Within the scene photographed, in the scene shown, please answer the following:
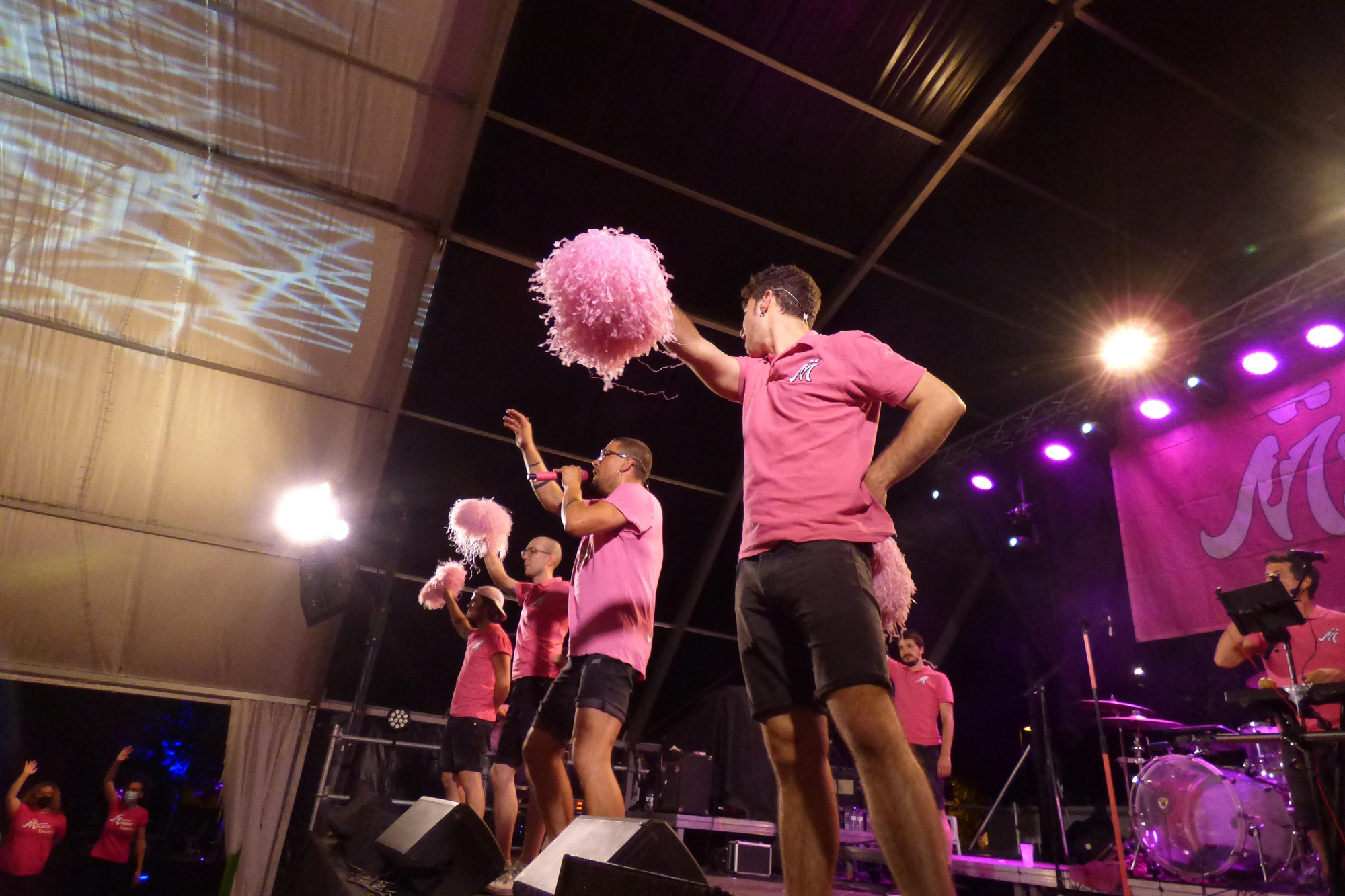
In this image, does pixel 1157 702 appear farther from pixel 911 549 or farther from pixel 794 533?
pixel 794 533

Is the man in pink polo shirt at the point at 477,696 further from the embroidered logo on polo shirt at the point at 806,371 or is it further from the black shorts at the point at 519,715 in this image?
the embroidered logo on polo shirt at the point at 806,371

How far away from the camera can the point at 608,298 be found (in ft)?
7.73

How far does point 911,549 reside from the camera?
33.0 ft

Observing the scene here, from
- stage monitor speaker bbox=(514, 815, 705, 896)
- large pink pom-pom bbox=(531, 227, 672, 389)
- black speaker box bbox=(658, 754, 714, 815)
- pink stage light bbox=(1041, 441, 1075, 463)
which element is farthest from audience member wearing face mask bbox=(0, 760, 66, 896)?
pink stage light bbox=(1041, 441, 1075, 463)

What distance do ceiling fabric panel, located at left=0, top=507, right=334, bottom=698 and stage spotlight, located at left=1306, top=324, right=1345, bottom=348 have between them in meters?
9.60

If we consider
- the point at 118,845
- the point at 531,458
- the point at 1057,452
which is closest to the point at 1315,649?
the point at 1057,452

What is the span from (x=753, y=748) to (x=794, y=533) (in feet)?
27.3

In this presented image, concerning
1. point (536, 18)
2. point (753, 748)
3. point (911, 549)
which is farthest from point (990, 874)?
point (536, 18)

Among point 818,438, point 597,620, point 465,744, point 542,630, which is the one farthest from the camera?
point 465,744

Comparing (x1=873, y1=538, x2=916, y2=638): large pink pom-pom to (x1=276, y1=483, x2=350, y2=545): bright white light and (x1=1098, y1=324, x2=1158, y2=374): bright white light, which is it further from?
(x1=276, y1=483, x2=350, y2=545): bright white light

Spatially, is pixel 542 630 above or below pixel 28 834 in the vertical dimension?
above

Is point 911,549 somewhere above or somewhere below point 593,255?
above

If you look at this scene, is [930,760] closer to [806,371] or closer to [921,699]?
[921,699]

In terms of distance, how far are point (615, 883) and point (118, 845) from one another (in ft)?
30.5
